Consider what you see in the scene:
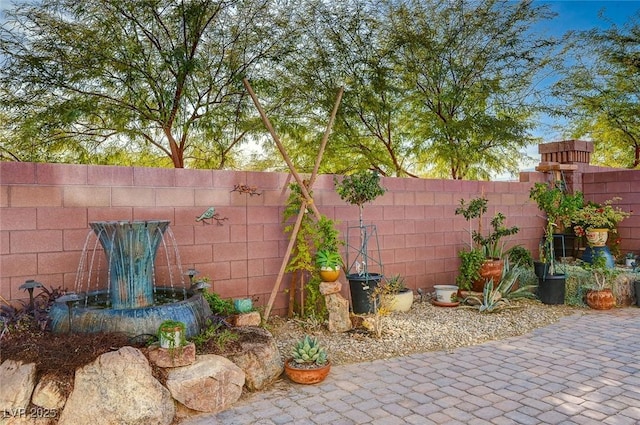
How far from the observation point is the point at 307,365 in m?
3.06

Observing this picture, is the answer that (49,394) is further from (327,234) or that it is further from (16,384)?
(327,234)

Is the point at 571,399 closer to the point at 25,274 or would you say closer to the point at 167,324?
the point at 167,324

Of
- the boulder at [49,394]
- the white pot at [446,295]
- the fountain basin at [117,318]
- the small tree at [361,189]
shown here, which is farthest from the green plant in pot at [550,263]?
the boulder at [49,394]

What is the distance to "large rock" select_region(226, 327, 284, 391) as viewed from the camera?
9.51ft

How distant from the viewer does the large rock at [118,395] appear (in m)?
2.37

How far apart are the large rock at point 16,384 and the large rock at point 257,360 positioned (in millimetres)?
1048

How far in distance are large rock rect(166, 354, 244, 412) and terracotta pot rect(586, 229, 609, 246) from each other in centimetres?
505

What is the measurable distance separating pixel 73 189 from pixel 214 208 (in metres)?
1.12

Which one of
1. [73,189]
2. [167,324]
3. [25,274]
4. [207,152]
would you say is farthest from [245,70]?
[167,324]

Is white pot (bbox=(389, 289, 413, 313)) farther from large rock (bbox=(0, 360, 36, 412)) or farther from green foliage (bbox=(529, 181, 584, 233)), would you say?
large rock (bbox=(0, 360, 36, 412))

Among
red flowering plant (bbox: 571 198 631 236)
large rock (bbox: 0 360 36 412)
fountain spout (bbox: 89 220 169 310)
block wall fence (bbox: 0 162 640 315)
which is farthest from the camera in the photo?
red flowering plant (bbox: 571 198 631 236)

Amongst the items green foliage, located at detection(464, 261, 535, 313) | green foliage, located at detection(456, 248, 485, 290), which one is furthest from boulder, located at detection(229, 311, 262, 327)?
green foliage, located at detection(456, 248, 485, 290)

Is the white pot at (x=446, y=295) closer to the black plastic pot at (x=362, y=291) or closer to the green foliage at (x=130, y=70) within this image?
the black plastic pot at (x=362, y=291)

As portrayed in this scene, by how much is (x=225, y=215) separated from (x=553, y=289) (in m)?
3.77
